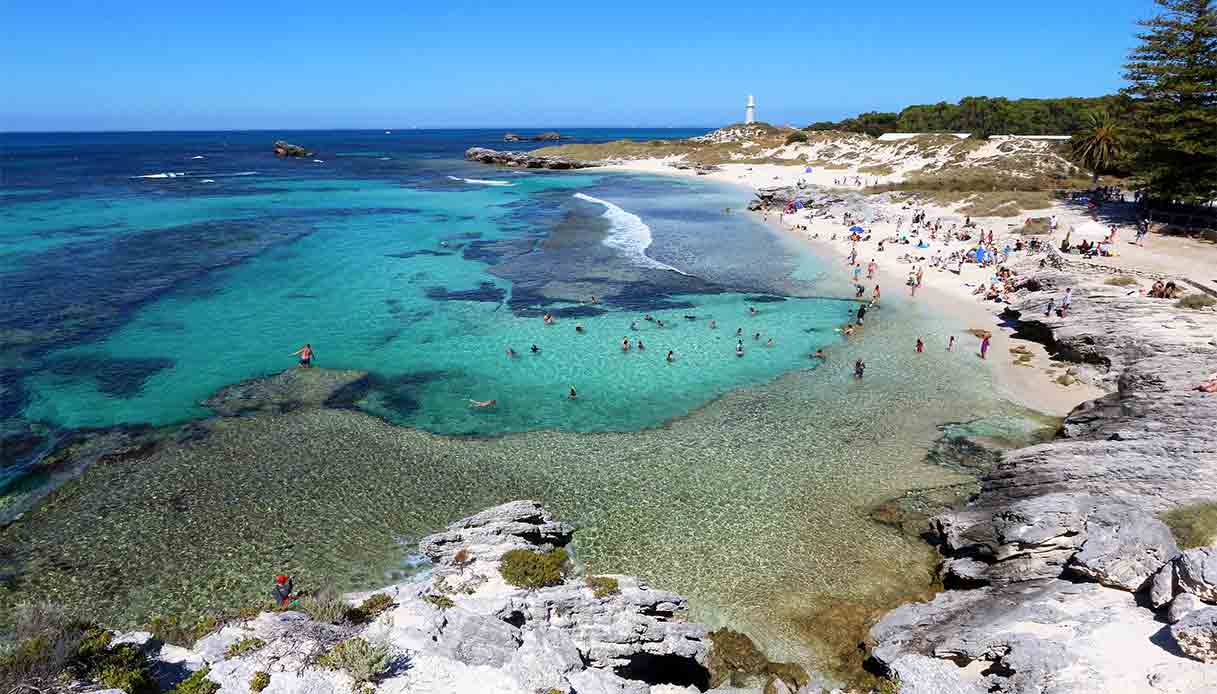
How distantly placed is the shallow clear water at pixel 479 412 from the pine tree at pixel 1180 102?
22771 mm

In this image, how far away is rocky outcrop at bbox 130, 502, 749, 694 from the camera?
35.3 ft

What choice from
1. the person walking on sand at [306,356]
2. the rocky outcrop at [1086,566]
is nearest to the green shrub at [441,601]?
the rocky outcrop at [1086,566]

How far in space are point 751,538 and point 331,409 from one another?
695 inches

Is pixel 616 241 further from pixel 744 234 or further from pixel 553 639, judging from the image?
pixel 553 639

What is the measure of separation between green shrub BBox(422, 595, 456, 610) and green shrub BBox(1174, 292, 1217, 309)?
109 ft

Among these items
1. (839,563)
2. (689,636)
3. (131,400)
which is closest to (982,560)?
(839,563)

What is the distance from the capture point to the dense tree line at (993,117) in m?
102

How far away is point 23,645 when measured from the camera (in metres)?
9.66

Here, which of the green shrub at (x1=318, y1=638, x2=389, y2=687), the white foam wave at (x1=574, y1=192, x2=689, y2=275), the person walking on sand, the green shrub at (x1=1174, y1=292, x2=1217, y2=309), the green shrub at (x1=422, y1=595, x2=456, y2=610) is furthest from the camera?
the white foam wave at (x1=574, y1=192, x2=689, y2=275)

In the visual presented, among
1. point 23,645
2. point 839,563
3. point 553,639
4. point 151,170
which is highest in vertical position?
point 151,170

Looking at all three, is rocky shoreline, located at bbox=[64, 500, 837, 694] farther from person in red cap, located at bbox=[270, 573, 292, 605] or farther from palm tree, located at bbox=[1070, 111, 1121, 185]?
palm tree, located at bbox=[1070, 111, 1121, 185]

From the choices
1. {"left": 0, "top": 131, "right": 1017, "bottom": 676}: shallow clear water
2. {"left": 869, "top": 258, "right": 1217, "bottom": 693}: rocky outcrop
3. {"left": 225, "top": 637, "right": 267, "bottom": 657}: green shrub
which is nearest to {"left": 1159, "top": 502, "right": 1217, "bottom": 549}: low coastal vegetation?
{"left": 869, "top": 258, "right": 1217, "bottom": 693}: rocky outcrop

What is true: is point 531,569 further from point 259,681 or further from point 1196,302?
point 1196,302

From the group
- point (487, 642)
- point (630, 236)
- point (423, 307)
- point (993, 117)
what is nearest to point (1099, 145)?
point (630, 236)
